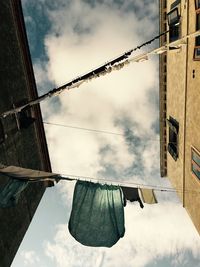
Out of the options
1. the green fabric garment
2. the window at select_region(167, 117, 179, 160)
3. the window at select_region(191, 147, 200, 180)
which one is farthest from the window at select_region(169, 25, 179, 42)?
the green fabric garment

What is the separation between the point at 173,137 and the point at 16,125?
939 cm

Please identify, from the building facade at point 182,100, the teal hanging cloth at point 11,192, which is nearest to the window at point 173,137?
the building facade at point 182,100

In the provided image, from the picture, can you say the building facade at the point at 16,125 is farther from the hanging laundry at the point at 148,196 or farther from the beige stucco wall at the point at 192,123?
the beige stucco wall at the point at 192,123

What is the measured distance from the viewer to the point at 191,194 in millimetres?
16109

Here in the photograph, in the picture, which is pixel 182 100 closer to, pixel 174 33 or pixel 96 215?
pixel 174 33

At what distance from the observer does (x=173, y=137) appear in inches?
754

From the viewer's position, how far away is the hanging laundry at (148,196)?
Answer: 10.9 meters

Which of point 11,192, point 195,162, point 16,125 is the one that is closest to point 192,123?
point 195,162

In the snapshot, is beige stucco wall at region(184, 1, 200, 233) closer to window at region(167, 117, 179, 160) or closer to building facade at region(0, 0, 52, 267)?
window at region(167, 117, 179, 160)

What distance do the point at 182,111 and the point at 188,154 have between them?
235 centimetres

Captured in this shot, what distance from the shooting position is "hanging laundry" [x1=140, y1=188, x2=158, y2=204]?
10922 mm

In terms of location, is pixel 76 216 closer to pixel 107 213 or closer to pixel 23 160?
pixel 107 213

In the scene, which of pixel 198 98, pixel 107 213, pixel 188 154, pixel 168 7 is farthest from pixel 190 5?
pixel 107 213

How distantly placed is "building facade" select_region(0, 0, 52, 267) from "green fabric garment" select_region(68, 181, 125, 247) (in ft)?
15.6
